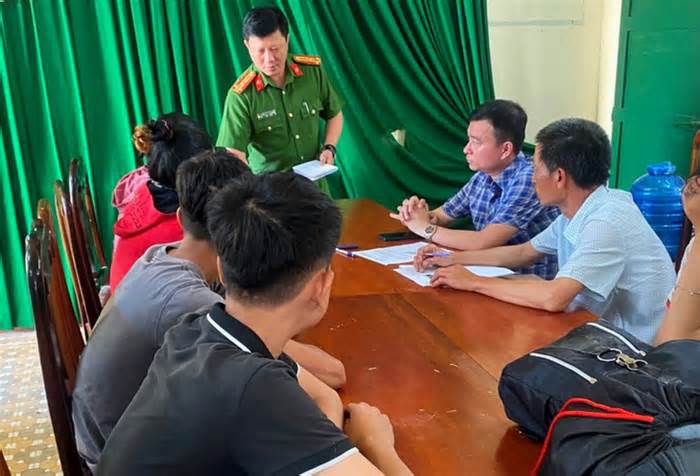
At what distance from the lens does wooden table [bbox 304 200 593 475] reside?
1.00m

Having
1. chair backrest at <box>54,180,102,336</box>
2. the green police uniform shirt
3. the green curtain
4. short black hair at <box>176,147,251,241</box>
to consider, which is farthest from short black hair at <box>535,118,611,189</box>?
the green curtain

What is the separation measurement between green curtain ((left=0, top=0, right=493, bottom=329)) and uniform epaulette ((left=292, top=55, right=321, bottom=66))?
20 centimetres

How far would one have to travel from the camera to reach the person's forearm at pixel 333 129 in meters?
3.01

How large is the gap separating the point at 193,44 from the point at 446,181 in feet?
4.64

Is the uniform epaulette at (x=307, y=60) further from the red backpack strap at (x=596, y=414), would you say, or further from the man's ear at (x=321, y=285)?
the red backpack strap at (x=596, y=414)

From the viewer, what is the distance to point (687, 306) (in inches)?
50.1

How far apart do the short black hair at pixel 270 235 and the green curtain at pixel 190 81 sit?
227cm

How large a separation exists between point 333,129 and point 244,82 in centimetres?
47

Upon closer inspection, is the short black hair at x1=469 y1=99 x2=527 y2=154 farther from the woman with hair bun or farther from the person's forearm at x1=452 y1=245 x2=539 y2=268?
the woman with hair bun

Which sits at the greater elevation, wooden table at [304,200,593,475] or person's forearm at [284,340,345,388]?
person's forearm at [284,340,345,388]

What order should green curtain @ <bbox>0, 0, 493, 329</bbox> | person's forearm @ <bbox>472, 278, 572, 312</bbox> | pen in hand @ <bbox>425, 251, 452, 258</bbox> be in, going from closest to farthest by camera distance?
person's forearm @ <bbox>472, 278, 572, 312</bbox> < pen in hand @ <bbox>425, 251, 452, 258</bbox> < green curtain @ <bbox>0, 0, 493, 329</bbox>

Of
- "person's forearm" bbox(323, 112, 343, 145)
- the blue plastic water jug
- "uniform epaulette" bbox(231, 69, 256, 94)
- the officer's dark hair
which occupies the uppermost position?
"uniform epaulette" bbox(231, 69, 256, 94)

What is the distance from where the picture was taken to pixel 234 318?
860mm

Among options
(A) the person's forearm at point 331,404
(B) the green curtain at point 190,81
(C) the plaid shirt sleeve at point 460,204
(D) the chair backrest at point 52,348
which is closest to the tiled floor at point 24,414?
(B) the green curtain at point 190,81
